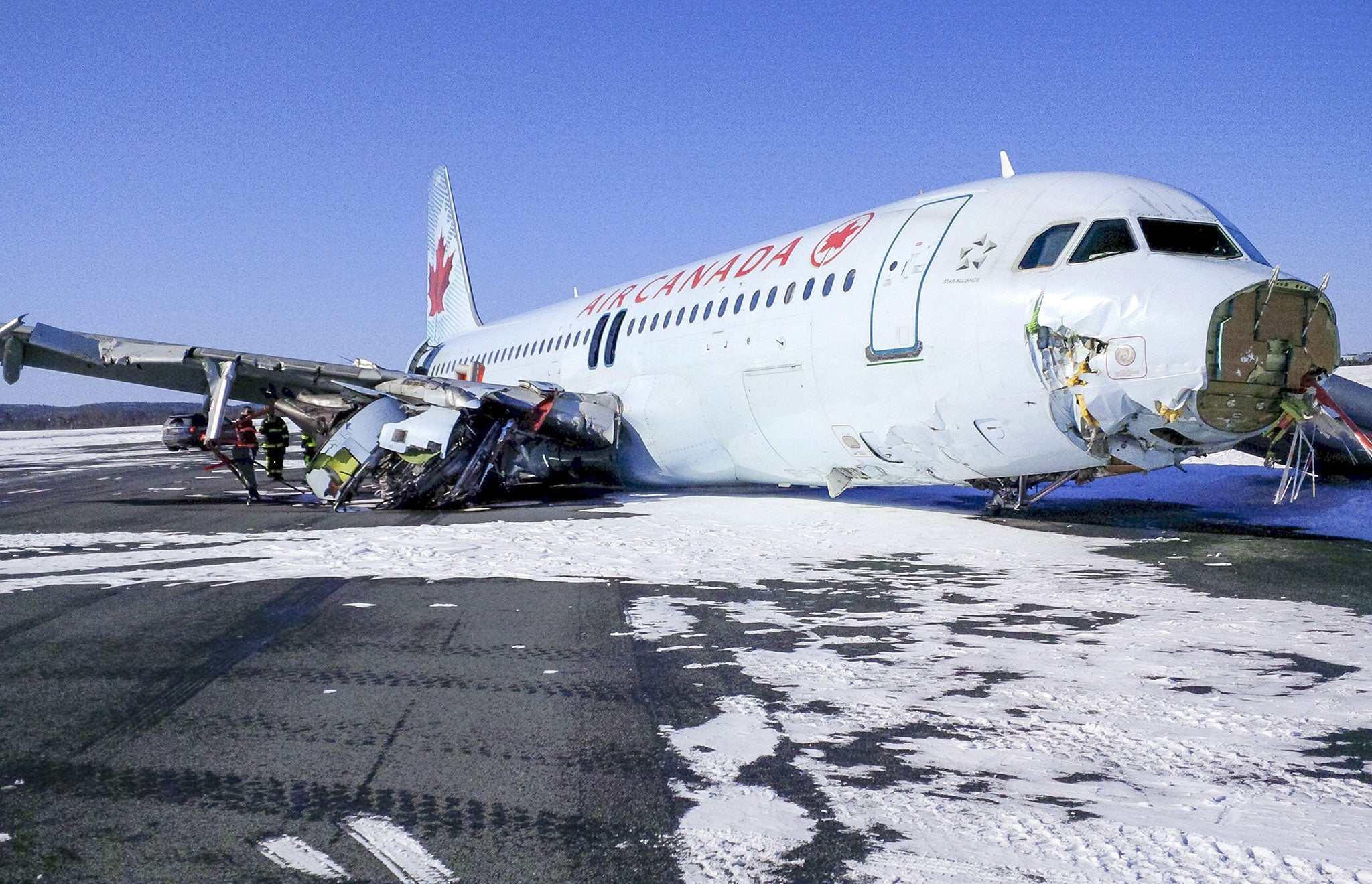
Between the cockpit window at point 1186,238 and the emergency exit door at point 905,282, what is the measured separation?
191 cm

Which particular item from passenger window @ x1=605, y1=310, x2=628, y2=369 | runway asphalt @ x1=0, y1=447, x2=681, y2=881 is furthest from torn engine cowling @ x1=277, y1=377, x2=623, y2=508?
runway asphalt @ x1=0, y1=447, x2=681, y2=881

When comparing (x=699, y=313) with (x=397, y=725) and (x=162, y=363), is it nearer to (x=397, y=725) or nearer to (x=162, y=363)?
(x=162, y=363)

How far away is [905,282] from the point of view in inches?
367

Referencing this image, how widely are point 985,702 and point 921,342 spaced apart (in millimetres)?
5188

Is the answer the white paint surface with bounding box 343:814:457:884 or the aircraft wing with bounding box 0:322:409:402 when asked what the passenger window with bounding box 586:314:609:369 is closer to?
the aircraft wing with bounding box 0:322:409:402

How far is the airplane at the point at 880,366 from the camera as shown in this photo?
736 centimetres

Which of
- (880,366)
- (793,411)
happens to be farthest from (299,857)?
(793,411)

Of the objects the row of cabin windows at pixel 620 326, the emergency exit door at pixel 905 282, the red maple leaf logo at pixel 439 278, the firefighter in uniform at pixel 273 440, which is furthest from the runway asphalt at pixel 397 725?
the red maple leaf logo at pixel 439 278

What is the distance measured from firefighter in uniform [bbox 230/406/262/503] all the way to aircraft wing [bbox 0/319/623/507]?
2.11ft

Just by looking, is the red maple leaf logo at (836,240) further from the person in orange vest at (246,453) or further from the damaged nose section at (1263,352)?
the person in orange vest at (246,453)

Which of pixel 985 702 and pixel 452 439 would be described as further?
pixel 452 439

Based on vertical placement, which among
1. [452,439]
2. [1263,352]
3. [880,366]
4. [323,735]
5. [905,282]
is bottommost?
[323,735]

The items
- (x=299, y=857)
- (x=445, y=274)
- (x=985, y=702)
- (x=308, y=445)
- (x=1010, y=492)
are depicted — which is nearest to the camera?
(x=299, y=857)

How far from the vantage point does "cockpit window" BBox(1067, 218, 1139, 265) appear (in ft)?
26.0
